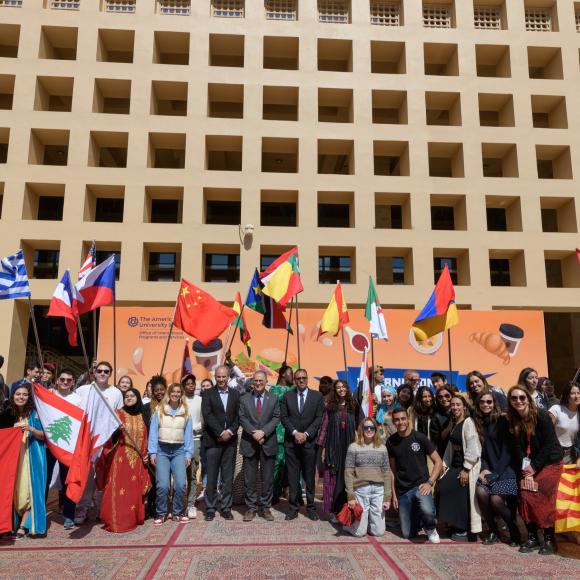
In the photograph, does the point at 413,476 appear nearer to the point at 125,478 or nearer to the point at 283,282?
the point at 125,478

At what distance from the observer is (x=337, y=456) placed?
26.8 ft

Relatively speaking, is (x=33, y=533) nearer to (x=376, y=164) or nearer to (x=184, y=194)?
(x=184, y=194)

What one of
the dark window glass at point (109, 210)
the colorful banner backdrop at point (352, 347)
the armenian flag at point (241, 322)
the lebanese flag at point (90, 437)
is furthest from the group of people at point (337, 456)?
the dark window glass at point (109, 210)

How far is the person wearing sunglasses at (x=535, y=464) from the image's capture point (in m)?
6.37


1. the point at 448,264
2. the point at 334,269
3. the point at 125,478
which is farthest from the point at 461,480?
the point at 448,264

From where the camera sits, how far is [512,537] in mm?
6707

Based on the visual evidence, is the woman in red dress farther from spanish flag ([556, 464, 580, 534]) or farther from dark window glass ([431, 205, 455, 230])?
dark window glass ([431, 205, 455, 230])

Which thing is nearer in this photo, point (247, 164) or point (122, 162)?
point (247, 164)

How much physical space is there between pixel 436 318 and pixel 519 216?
13120 mm

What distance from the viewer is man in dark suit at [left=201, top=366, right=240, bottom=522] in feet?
26.1

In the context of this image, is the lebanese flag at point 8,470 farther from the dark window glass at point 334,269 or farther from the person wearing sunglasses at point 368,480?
the dark window glass at point 334,269

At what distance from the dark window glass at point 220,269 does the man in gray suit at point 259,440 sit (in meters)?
16.5

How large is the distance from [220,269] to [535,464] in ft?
63.6

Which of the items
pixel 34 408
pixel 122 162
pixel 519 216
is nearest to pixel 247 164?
pixel 122 162
